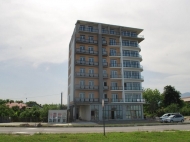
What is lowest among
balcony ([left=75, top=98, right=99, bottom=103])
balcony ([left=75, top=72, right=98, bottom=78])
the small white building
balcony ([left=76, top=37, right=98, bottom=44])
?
the small white building

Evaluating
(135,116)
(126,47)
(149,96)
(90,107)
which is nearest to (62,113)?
(90,107)

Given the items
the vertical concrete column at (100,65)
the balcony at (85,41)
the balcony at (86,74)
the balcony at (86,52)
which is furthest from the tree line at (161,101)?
the balcony at (85,41)

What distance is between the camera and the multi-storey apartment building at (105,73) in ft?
151

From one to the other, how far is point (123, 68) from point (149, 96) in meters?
30.6

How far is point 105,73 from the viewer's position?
4925 cm

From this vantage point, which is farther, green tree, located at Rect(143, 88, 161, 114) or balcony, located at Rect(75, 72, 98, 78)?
green tree, located at Rect(143, 88, 161, 114)

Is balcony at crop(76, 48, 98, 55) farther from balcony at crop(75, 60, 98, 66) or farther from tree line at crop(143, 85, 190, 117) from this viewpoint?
tree line at crop(143, 85, 190, 117)

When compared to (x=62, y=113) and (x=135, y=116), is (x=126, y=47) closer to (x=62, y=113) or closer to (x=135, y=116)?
(x=135, y=116)

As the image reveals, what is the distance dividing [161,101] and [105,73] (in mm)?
34623

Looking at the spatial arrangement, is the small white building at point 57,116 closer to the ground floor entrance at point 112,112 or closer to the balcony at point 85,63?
the ground floor entrance at point 112,112

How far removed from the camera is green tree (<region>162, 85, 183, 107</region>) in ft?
214

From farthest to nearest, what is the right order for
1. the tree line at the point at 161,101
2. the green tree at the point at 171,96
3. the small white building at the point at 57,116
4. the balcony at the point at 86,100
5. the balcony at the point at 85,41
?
1. the green tree at the point at 171,96
2. the tree line at the point at 161,101
3. the balcony at the point at 85,41
4. the balcony at the point at 86,100
5. the small white building at the point at 57,116

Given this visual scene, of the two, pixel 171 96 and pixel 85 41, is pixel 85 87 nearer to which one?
pixel 85 41

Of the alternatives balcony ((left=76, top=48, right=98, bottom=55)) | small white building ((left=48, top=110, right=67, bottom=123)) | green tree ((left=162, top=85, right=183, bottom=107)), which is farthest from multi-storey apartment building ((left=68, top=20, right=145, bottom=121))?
green tree ((left=162, top=85, right=183, bottom=107))
